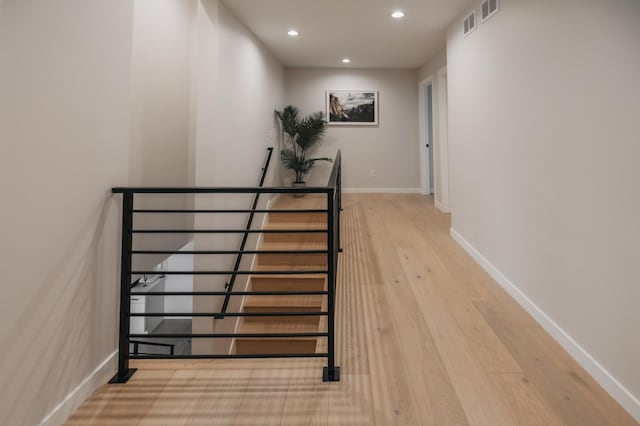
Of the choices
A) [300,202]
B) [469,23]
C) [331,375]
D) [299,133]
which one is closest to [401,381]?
[331,375]

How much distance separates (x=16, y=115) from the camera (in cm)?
118

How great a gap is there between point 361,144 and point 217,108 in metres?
3.67

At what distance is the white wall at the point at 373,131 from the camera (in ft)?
21.1


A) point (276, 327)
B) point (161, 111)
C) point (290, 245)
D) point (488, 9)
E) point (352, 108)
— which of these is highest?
point (488, 9)

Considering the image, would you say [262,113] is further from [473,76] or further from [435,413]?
[435,413]

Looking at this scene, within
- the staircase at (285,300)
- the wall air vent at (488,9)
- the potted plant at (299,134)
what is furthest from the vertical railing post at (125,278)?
the potted plant at (299,134)

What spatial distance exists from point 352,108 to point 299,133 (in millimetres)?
1175

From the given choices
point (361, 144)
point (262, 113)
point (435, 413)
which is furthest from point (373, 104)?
point (435, 413)

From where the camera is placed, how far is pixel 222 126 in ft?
11.3

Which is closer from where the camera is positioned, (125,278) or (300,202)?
(125,278)

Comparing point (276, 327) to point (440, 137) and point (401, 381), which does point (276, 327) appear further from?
point (440, 137)

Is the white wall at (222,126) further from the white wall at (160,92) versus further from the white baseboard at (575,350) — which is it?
the white baseboard at (575,350)

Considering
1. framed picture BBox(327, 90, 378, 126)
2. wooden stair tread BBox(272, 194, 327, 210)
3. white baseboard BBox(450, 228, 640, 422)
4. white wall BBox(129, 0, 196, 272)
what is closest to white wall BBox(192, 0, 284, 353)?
white wall BBox(129, 0, 196, 272)

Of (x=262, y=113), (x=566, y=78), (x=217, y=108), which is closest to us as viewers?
(x=566, y=78)
